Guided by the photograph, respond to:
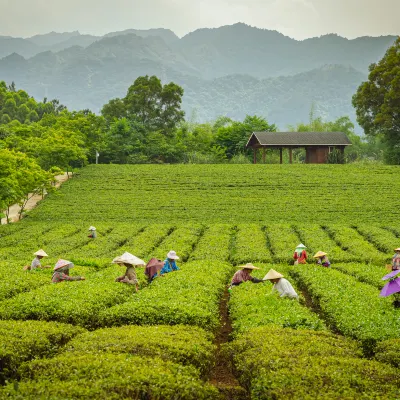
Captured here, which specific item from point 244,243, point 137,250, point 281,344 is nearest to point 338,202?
point 244,243

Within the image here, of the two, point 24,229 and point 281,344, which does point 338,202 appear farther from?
point 281,344

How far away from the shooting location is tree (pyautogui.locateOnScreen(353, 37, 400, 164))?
67875 mm

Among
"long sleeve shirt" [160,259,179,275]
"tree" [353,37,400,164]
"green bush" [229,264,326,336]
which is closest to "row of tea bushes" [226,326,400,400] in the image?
"green bush" [229,264,326,336]

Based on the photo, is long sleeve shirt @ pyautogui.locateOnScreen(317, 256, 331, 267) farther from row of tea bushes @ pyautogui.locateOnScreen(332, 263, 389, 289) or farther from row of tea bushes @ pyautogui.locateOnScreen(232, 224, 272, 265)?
row of tea bushes @ pyautogui.locateOnScreen(232, 224, 272, 265)

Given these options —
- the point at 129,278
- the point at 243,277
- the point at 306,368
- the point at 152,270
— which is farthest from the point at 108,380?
the point at 152,270

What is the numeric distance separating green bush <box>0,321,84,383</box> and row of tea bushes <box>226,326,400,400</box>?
3734 millimetres

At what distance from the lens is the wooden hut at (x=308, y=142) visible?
226ft

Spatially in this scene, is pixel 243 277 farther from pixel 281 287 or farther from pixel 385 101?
pixel 385 101

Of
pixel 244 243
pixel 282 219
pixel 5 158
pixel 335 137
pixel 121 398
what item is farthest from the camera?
pixel 335 137

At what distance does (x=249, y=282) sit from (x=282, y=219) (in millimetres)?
23183

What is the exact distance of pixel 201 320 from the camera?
13.0m

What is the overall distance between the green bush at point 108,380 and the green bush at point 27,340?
0.53 metres

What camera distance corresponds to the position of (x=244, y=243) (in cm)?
3052

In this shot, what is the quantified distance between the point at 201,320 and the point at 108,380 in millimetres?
5195
